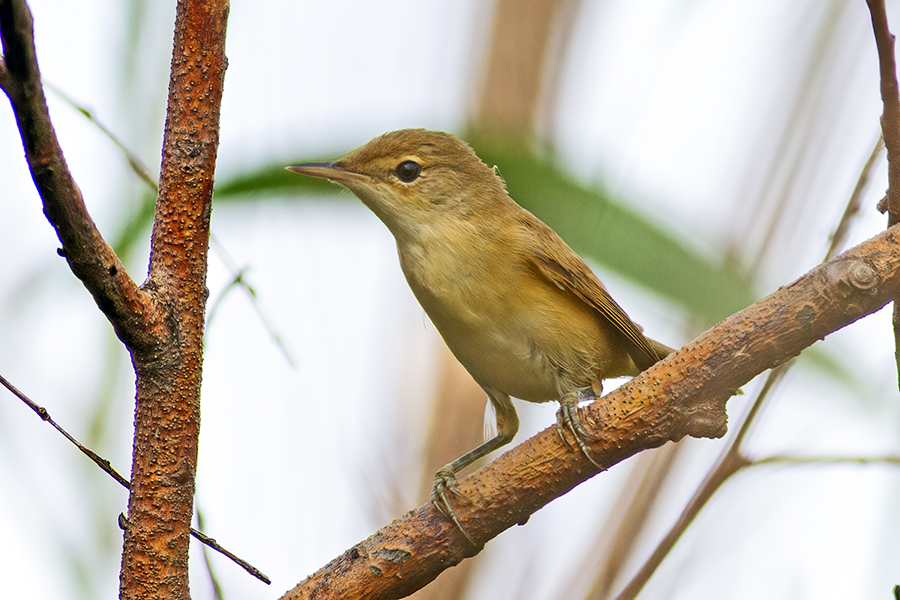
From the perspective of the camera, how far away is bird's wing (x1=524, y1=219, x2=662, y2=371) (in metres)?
3.19

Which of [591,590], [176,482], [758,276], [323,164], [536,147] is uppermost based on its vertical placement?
[323,164]

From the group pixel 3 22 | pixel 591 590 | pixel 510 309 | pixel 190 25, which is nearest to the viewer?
pixel 3 22

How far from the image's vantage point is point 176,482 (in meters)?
1.73

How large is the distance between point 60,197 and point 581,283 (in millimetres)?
2139

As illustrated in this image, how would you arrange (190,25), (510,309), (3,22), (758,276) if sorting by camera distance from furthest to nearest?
(510,309), (758,276), (190,25), (3,22)

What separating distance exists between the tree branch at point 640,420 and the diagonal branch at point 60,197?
0.74 meters

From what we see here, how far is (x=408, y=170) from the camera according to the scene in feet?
11.0

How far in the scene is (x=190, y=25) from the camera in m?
1.70

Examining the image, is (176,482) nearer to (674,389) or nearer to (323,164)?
(674,389)

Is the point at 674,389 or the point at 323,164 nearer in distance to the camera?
the point at 674,389

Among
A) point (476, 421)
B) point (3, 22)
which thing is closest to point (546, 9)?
point (476, 421)

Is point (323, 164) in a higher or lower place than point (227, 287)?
higher

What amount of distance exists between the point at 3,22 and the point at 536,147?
2.16 m

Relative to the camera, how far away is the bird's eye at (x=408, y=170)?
132 inches
